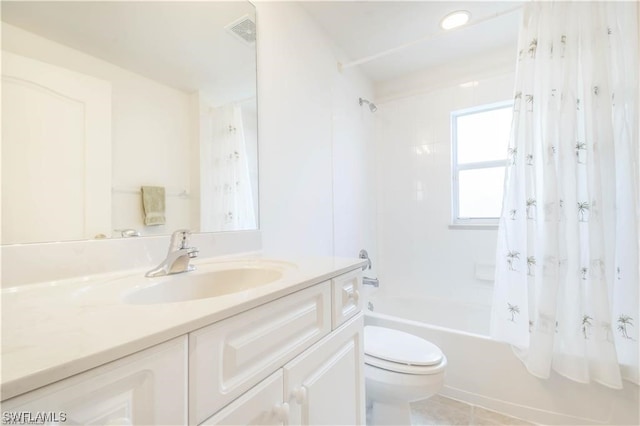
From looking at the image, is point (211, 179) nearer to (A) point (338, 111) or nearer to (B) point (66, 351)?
(B) point (66, 351)

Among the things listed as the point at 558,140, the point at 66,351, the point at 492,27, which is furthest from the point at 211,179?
the point at 492,27

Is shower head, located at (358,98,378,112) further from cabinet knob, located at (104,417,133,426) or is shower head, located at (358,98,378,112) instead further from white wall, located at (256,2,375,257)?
cabinet knob, located at (104,417,133,426)

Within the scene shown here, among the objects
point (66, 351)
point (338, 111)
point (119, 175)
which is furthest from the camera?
point (338, 111)

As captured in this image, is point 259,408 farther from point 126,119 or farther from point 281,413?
point 126,119

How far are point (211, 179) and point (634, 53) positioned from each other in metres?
1.87

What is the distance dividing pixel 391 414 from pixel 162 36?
177 centimetres

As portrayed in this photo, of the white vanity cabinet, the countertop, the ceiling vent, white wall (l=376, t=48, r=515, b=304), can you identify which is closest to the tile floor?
the white vanity cabinet

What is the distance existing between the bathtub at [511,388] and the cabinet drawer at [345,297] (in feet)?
2.67

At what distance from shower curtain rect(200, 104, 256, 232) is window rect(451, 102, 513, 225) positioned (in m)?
1.72

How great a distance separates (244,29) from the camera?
1.24 metres

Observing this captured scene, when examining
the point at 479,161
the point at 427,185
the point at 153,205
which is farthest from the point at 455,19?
the point at 153,205

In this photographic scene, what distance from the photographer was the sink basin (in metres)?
0.69

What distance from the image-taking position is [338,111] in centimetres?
195

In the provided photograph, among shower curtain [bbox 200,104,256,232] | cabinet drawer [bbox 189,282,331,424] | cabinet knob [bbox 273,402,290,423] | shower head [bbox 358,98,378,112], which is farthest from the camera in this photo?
shower head [bbox 358,98,378,112]
